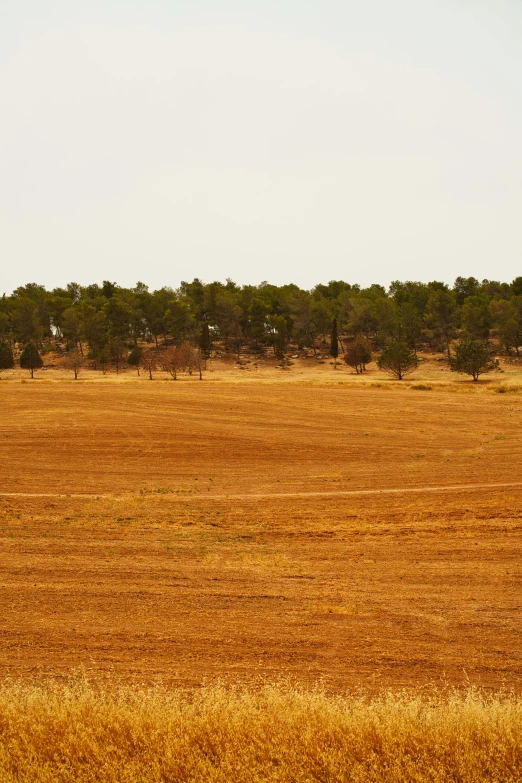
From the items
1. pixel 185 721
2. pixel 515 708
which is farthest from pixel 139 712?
pixel 515 708

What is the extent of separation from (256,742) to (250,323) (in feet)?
341

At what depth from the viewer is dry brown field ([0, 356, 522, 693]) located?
1051cm

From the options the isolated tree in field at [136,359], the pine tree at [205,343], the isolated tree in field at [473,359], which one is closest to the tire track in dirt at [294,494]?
the isolated tree in field at [473,359]

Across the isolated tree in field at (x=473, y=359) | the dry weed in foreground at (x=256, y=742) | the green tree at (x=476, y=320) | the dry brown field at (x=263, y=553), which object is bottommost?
the dry brown field at (x=263, y=553)

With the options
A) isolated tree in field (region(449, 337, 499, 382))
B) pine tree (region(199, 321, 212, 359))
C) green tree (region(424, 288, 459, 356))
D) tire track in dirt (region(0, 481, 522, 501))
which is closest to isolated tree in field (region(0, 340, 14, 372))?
pine tree (region(199, 321, 212, 359))

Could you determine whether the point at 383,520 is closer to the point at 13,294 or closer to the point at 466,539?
the point at 466,539

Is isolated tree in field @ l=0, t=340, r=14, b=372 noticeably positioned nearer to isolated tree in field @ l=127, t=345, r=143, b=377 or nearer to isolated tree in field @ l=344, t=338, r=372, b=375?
isolated tree in field @ l=127, t=345, r=143, b=377

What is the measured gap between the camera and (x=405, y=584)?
45.8 feet

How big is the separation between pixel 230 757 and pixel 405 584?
8.18 m

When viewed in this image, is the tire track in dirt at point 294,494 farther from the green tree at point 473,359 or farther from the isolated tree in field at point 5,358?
the isolated tree in field at point 5,358

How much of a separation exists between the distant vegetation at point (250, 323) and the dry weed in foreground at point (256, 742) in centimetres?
7993

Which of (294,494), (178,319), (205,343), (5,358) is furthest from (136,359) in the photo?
(294,494)

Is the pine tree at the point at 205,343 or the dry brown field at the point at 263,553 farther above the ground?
the pine tree at the point at 205,343

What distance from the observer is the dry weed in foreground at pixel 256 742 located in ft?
21.0
